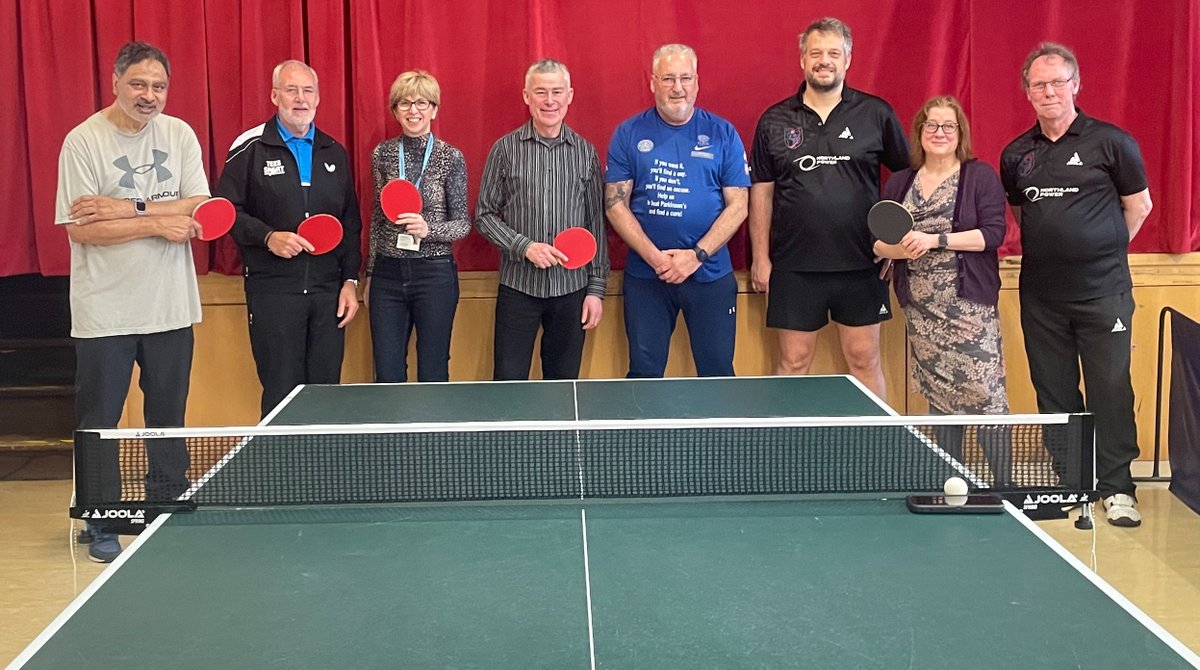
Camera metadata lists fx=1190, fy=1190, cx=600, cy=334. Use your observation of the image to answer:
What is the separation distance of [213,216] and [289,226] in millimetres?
551

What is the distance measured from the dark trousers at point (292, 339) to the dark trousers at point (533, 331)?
2.41 feet

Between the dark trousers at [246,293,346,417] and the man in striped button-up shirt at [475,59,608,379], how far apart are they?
745mm

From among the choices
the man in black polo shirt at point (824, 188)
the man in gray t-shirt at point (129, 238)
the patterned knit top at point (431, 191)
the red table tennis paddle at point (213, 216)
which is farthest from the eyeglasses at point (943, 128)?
the man in gray t-shirt at point (129, 238)

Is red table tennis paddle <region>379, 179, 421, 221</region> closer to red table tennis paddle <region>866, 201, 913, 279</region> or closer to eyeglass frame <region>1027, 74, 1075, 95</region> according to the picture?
red table tennis paddle <region>866, 201, 913, 279</region>

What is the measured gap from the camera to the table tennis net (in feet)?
9.46

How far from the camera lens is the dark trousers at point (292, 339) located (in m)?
5.20

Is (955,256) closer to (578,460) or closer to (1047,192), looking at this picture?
(1047,192)

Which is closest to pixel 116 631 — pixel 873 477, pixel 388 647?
pixel 388 647

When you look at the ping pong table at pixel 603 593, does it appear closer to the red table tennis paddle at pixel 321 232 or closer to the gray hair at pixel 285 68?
the red table tennis paddle at pixel 321 232

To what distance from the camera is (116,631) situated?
208 cm

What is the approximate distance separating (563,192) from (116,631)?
137 inches

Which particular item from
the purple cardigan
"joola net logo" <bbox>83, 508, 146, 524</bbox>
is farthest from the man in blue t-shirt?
"joola net logo" <bbox>83, 508, 146, 524</bbox>

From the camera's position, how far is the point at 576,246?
5.11 meters

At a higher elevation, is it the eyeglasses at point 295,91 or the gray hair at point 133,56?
the gray hair at point 133,56
